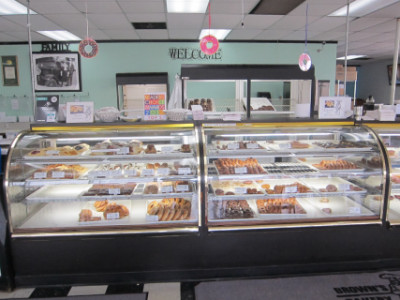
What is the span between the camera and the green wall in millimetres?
8406

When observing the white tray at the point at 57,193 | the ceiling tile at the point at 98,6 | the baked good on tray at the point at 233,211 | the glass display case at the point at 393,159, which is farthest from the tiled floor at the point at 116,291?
the ceiling tile at the point at 98,6

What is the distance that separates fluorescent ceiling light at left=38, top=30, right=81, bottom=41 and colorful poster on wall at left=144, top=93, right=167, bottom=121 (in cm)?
505

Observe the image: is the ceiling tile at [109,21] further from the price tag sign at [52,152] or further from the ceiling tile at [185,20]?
the price tag sign at [52,152]

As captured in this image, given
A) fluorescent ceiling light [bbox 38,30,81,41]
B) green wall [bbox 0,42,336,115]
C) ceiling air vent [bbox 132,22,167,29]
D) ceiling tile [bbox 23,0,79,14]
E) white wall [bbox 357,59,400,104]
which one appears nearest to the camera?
ceiling tile [bbox 23,0,79,14]

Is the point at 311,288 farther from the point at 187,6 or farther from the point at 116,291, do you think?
the point at 187,6

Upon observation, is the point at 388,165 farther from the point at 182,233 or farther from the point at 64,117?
the point at 64,117

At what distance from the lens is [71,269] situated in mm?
3107

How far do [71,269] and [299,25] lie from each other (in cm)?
673

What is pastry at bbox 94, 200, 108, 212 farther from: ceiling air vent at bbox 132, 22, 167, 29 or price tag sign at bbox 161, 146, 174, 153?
ceiling air vent at bbox 132, 22, 167, 29

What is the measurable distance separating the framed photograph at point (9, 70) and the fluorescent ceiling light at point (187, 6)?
17.4 ft

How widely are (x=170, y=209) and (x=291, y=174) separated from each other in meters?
1.43

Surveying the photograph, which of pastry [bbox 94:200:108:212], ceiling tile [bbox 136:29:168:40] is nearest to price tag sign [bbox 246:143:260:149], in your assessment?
pastry [bbox 94:200:108:212]

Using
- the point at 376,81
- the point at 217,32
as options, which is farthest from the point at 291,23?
the point at 376,81

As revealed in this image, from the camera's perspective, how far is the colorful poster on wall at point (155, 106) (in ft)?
11.6
